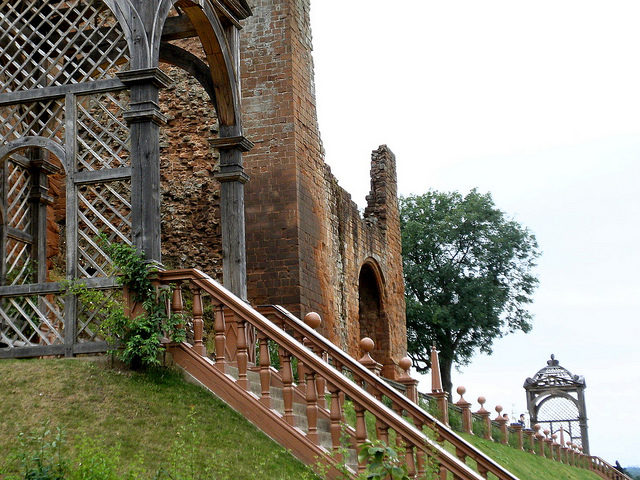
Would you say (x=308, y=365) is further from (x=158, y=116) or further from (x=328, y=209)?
(x=328, y=209)

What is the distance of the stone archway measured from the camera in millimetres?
23484

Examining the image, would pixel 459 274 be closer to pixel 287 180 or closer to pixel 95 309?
pixel 287 180

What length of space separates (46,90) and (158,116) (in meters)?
1.30

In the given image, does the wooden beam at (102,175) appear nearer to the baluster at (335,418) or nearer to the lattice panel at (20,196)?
the lattice panel at (20,196)

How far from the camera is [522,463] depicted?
2030 cm

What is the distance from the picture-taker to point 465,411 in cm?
2039

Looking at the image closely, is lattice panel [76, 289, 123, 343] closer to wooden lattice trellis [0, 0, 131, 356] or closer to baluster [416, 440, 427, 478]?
wooden lattice trellis [0, 0, 131, 356]

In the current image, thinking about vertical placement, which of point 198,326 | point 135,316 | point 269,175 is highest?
point 269,175

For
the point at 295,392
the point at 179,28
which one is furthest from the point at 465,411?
the point at 179,28

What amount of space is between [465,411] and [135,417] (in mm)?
12959

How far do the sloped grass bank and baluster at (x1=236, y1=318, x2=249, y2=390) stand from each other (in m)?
9.12

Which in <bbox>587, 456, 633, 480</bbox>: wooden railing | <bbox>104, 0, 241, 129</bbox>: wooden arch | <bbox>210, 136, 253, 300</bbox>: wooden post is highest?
<bbox>104, 0, 241, 129</bbox>: wooden arch

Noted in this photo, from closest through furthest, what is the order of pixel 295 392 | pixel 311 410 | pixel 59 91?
pixel 311 410 < pixel 295 392 < pixel 59 91

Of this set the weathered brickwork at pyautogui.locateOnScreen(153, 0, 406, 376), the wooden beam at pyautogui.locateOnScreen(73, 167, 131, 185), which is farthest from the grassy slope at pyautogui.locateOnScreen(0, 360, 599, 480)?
the weathered brickwork at pyautogui.locateOnScreen(153, 0, 406, 376)
